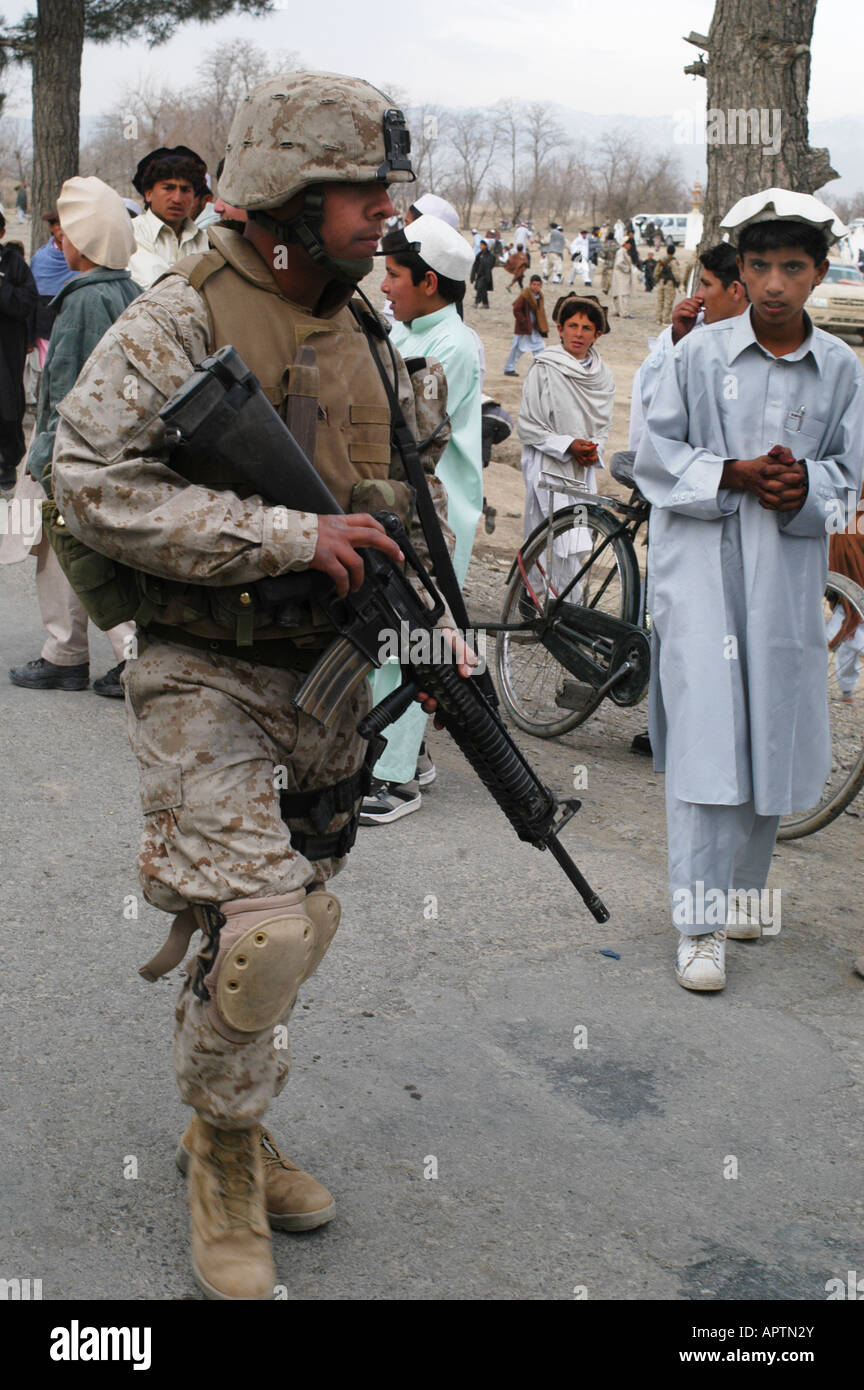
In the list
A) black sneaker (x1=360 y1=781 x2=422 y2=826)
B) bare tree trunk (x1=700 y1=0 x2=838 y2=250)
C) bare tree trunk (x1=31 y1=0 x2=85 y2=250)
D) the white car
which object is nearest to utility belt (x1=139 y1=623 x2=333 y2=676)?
black sneaker (x1=360 y1=781 x2=422 y2=826)

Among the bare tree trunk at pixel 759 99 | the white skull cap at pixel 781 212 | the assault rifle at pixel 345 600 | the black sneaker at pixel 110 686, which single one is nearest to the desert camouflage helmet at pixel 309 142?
the assault rifle at pixel 345 600

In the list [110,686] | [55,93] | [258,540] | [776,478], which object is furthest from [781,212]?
[55,93]

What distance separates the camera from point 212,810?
242cm

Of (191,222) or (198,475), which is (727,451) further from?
(191,222)

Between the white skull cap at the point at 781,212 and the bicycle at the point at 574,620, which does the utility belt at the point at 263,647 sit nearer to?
the white skull cap at the point at 781,212

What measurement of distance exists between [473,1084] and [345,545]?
4.81 ft

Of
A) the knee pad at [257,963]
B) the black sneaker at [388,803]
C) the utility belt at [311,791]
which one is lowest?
the black sneaker at [388,803]

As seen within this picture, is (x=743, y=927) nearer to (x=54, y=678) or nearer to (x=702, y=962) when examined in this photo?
(x=702, y=962)

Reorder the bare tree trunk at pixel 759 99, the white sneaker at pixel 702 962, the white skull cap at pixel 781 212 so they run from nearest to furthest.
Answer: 1. the white skull cap at pixel 781 212
2. the white sneaker at pixel 702 962
3. the bare tree trunk at pixel 759 99

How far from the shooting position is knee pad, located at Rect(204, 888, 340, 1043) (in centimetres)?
235

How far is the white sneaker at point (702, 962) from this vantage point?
3.90 metres

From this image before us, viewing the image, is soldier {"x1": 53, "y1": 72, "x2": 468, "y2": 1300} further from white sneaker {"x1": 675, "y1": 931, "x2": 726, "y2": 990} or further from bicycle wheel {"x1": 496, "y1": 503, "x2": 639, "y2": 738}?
bicycle wheel {"x1": 496, "y1": 503, "x2": 639, "y2": 738}

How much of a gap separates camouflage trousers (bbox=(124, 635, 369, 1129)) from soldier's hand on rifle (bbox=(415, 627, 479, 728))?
1.08ft
